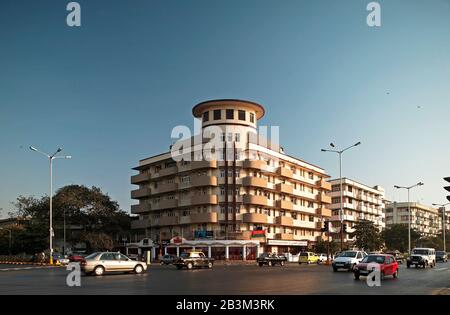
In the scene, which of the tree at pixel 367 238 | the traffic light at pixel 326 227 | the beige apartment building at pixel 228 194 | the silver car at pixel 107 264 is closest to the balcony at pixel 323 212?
the beige apartment building at pixel 228 194

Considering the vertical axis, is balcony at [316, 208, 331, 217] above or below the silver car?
above

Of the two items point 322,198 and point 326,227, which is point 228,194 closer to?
point 326,227

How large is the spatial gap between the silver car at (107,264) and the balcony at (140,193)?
57.4 meters

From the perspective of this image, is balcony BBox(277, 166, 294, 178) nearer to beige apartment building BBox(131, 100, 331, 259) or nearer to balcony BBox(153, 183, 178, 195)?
beige apartment building BBox(131, 100, 331, 259)

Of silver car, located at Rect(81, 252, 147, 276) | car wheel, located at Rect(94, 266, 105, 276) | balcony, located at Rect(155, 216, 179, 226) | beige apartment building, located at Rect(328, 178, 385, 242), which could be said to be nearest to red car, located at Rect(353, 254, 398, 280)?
silver car, located at Rect(81, 252, 147, 276)

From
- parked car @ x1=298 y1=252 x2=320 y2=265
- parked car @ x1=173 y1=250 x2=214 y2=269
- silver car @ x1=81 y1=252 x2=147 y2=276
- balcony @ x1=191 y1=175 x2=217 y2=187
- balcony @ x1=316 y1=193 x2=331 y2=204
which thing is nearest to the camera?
silver car @ x1=81 y1=252 x2=147 y2=276

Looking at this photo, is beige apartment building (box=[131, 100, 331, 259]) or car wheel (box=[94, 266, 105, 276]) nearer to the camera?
car wheel (box=[94, 266, 105, 276])

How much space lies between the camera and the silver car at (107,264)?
31797 mm

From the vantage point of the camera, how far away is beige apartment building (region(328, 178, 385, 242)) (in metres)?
110

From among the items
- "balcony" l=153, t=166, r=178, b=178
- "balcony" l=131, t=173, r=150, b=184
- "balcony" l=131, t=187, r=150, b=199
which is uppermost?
"balcony" l=153, t=166, r=178, b=178

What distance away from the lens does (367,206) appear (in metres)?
124

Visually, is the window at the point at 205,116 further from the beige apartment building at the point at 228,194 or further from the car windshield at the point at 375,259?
the car windshield at the point at 375,259

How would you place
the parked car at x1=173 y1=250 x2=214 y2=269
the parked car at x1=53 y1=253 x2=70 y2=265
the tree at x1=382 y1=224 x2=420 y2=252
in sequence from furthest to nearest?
the tree at x1=382 y1=224 x2=420 y2=252, the parked car at x1=53 y1=253 x2=70 y2=265, the parked car at x1=173 y1=250 x2=214 y2=269

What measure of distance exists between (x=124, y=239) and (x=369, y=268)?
7160 centimetres
